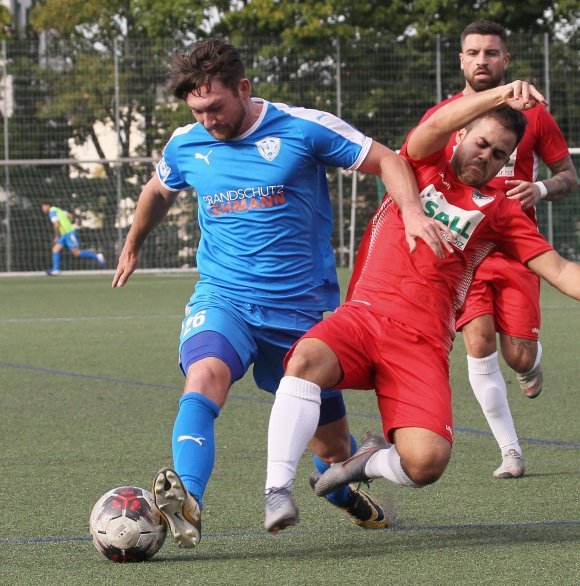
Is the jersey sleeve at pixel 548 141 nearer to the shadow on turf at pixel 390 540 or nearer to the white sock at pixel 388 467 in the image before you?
the shadow on turf at pixel 390 540

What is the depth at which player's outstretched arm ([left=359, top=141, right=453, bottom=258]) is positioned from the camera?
174 inches

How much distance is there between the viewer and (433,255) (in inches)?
189

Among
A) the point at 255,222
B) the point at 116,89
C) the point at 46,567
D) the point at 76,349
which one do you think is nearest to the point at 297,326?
the point at 255,222

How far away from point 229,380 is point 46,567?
90 centimetres

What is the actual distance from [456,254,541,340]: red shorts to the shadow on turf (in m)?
1.69

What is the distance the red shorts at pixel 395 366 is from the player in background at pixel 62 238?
71.8ft

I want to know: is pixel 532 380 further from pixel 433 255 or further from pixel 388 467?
pixel 388 467

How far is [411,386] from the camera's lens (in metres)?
4.64

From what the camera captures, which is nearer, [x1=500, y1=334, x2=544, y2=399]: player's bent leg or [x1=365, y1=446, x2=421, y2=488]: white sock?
[x1=365, y1=446, x2=421, y2=488]: white sock

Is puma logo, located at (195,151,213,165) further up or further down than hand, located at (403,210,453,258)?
further up

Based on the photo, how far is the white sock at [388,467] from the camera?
182 inches

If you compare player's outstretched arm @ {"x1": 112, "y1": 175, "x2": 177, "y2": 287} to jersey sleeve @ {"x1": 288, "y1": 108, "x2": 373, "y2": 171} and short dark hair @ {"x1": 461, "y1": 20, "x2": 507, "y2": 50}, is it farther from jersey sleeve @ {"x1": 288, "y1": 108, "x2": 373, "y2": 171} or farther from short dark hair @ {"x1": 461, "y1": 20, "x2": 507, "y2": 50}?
short dark hair @ {"x1": 461, "y1": 20, "x2": 507, "y2": 50}

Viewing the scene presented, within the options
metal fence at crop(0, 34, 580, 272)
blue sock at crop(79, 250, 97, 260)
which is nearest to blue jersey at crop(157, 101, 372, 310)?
metal fence at crop(0, 34, 580, 272)

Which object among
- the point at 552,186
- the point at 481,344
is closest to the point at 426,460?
the point at 481,344
